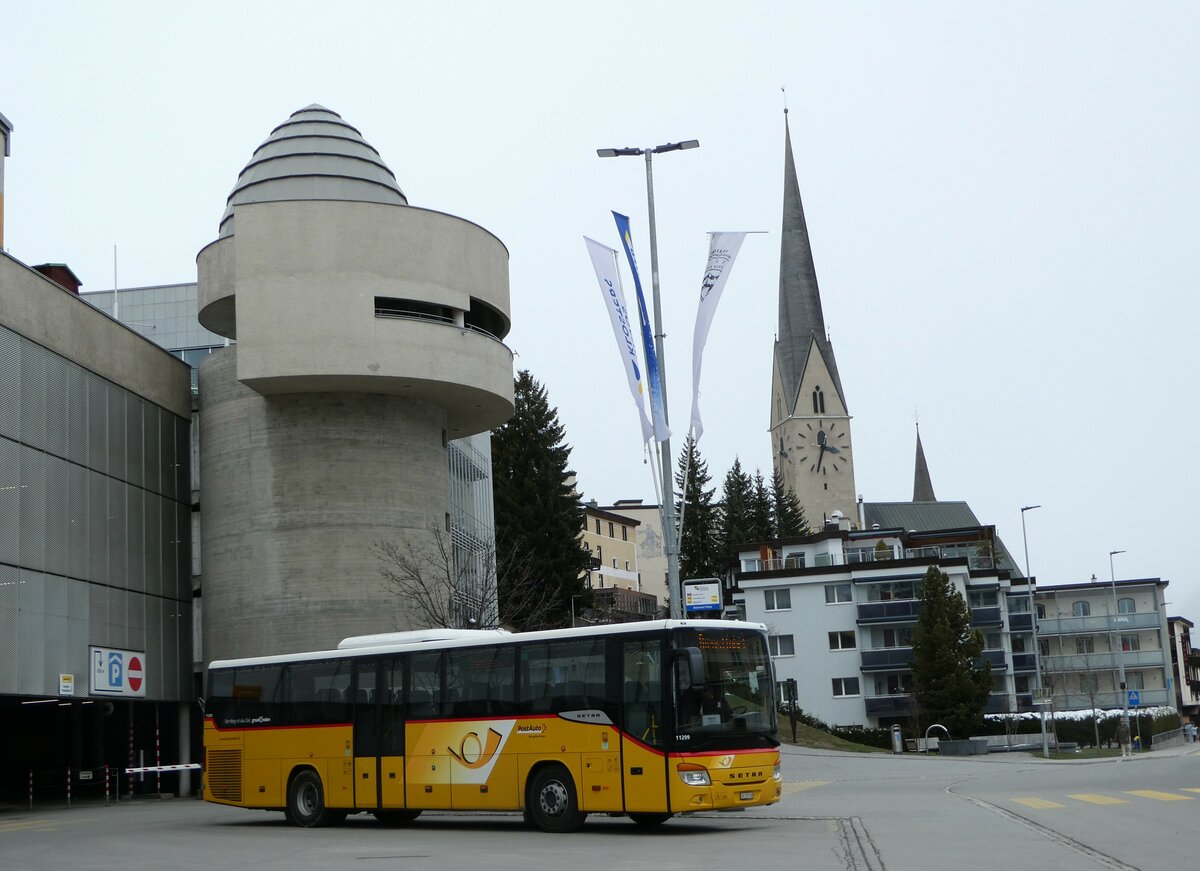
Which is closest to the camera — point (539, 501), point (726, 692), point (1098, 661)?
point (726, 692)

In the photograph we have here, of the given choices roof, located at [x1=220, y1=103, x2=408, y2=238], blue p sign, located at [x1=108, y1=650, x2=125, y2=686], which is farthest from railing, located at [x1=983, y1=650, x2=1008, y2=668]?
blue p sign, located at [x1=108, y1=650, x2=125, y2=686]

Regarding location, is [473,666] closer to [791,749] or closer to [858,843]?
[858,843]

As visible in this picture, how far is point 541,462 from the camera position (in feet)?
244

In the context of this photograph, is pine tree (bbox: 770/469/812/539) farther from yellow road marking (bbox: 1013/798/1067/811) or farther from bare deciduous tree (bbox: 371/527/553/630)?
yellow road marking (bbox: 1013/798/1067/811)

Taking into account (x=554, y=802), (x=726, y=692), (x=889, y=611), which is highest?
(x=889, y=611)

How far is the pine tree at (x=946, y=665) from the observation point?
70375mm

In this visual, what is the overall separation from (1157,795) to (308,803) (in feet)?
45.9

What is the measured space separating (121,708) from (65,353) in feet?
47.7

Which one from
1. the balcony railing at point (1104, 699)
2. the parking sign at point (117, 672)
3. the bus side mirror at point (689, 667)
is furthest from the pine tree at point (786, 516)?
the bus side mirror at point (689, 667)

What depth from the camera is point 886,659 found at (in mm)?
78750

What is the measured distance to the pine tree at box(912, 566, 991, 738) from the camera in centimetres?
7038

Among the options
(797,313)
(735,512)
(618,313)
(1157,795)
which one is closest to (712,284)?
(618,313)

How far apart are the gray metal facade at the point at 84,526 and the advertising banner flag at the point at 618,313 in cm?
1446

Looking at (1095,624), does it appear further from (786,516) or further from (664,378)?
(664,378)
